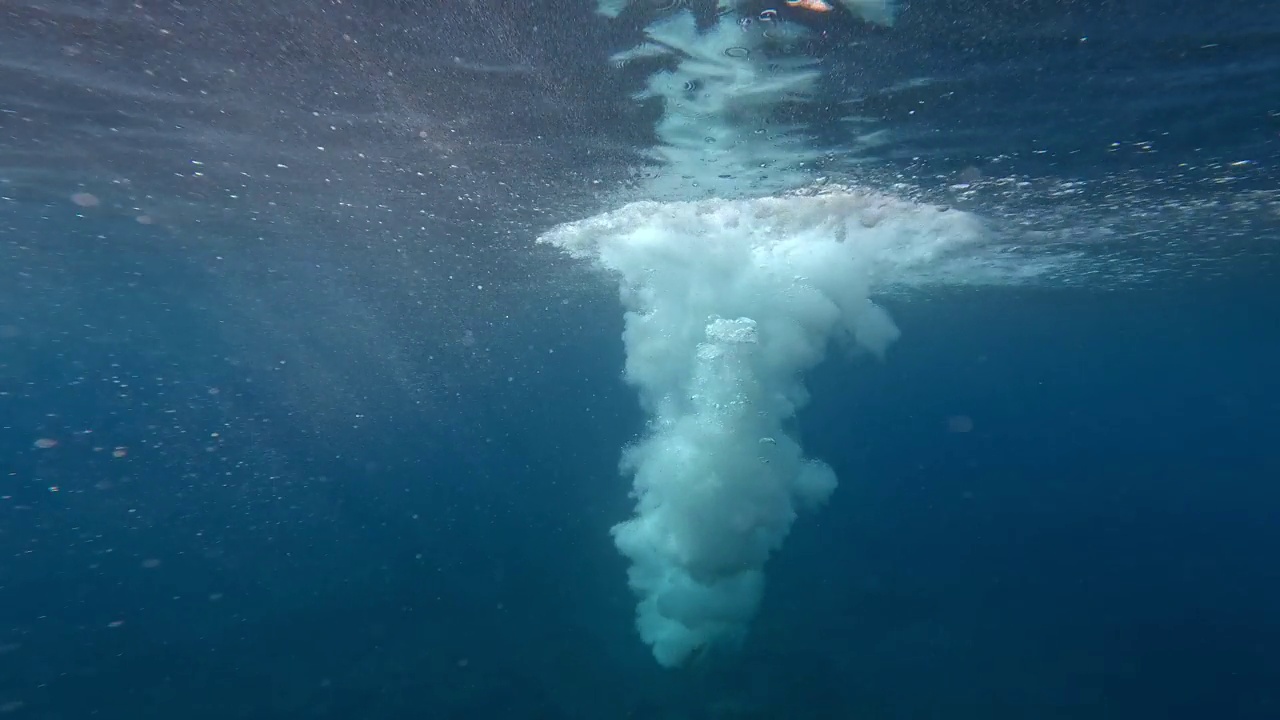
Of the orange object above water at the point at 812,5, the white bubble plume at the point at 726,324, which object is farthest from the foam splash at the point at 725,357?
the orange object above water at the point at 812,5

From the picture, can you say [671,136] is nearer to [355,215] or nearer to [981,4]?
[981,4]

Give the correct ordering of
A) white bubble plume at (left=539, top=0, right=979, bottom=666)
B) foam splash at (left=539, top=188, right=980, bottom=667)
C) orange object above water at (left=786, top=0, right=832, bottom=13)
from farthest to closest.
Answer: foam splash at (left=539, top=188, right=980, bottom=667)
white bubble plume at (left=539, top=0, right=979, bottom=666)
orange object above water at (left=786, top=0, right=832, bottom=13)

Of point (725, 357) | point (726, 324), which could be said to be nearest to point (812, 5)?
point (726, 324)

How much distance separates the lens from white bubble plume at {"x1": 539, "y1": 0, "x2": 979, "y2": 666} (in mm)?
15289

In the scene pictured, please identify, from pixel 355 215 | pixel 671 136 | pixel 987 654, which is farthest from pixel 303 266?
pixel 987 654

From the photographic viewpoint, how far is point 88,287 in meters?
27.3

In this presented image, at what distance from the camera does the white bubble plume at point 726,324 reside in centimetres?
1529

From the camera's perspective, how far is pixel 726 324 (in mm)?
21875

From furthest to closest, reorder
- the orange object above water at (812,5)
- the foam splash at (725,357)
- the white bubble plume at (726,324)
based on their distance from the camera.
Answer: the foam splash at (725,357), the white bubble plume at (726,324), the orange object above water at (812,5)

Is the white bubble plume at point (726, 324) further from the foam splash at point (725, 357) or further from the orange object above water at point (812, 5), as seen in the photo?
the orange object above water at point (812, 5)

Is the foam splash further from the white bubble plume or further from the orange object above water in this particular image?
the orange object above water

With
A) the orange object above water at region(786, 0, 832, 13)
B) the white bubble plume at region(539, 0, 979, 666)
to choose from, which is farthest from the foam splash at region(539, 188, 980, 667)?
the orange object above water at region(786, 0, 832, 13)

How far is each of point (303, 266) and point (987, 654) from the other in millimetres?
A: 26458

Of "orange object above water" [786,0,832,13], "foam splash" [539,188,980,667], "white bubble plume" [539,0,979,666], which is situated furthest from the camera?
"foam splash" [539,188,980,667]
